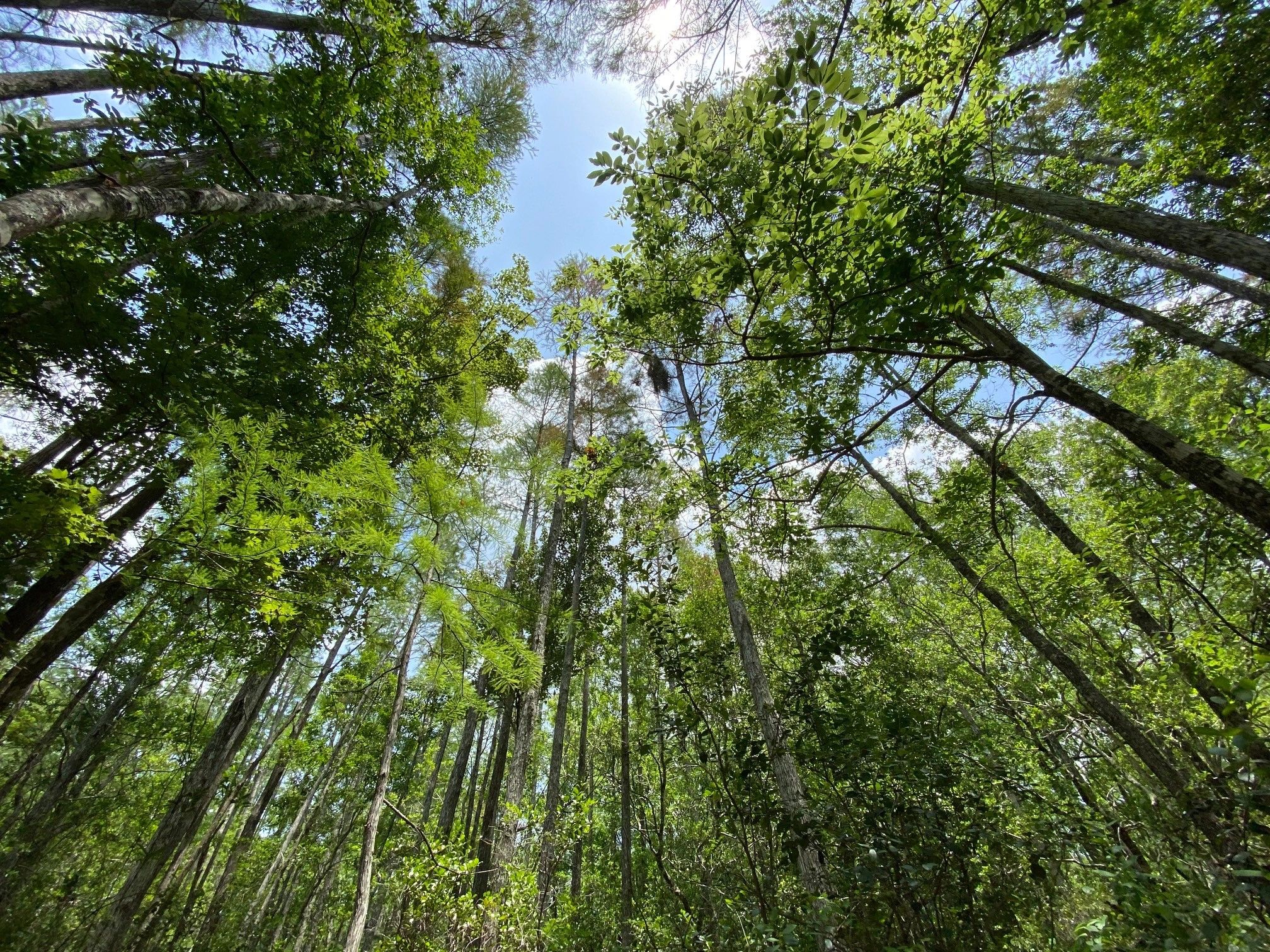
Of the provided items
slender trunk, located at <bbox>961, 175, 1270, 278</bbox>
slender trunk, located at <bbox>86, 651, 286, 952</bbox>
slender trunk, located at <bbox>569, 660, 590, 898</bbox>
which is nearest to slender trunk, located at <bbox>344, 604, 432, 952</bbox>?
slender trunk, located at <bbox>86, 651, 286, 952</bbox>

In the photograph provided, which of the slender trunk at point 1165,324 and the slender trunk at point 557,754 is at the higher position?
the slender trunk at point 1165,324

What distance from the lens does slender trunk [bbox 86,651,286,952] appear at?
392 centimetres

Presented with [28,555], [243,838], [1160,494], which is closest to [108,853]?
[243,838]

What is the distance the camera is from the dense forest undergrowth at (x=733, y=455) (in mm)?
1938

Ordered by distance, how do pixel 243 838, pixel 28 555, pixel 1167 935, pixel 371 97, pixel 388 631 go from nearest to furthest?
pixel 1167 935, pixel 28 555, pixel 371 97, pixel 388 631, pixel 243 838

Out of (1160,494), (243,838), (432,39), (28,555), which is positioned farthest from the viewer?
(243,838)

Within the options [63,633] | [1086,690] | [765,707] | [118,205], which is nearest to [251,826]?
[63,633]

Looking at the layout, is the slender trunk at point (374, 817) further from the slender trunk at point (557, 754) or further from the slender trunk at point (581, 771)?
the slender trunk at point (581, 771)

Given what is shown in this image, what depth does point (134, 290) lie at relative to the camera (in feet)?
9.91

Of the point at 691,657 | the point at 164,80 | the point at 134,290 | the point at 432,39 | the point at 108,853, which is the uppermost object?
the point at 432,39

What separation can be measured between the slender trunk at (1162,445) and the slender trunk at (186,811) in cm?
567

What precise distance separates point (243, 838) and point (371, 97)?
35.4ft

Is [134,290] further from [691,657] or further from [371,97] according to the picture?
[691,657]

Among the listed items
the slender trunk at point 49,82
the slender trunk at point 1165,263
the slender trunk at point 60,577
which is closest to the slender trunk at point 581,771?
the slender trunk at point 60,577
